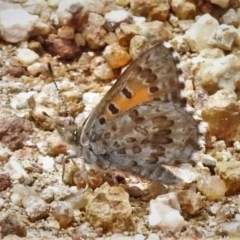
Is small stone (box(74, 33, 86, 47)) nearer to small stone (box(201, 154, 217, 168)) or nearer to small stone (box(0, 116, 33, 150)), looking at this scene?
small stone (box(0, 116, 33, 150))

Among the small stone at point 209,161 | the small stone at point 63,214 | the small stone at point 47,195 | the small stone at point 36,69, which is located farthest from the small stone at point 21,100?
the small stone at point 209,161

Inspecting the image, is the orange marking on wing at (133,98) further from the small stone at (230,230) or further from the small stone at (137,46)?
the small stone at (137,46)

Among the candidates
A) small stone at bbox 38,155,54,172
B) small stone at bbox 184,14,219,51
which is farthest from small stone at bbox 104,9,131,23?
small stone at bbox 38,155,54,172

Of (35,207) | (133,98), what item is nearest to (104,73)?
(133,98)

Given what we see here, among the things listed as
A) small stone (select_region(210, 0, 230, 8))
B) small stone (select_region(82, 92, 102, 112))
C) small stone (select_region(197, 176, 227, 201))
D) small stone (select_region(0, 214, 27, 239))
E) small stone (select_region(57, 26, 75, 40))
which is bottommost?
small stone (select_region(0, 214, 27, 239))

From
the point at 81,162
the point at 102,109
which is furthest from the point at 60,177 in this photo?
the point at 102,109

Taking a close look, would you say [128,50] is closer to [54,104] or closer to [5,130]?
[54,104]

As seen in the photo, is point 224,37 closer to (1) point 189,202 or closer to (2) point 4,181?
(1) point 189,202

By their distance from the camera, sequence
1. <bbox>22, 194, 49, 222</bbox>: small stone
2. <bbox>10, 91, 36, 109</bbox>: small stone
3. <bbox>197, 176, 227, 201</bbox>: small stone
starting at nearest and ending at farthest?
<bbox>22, 194, 49, 222</bbox>: small stone, <bbox>197, 176, 227, 201</bbox>: small stone, <bbox>10, 91, 36, 109</bbox>: small stone
